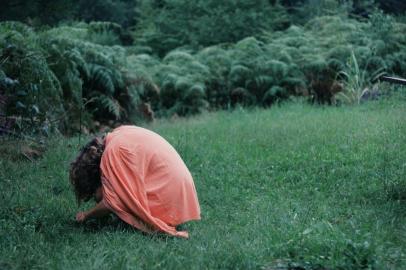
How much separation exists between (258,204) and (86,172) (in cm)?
180

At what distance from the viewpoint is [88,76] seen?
34.8ft

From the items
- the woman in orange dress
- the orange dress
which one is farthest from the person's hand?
the orange dress

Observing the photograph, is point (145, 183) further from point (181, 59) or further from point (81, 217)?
point (181, 59)

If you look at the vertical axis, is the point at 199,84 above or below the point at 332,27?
below

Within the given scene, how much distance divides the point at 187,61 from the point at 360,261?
10.3 meters

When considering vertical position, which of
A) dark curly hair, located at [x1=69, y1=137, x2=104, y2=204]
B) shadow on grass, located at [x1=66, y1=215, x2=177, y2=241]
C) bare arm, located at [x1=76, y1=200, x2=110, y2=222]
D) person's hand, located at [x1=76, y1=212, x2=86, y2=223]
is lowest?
shadow on grass, located at [x1=66, y1=215, x2=177, y2=241]

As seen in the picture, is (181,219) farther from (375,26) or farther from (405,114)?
(375,26)

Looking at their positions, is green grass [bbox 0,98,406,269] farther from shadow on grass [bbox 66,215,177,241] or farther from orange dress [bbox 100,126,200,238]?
orange dress [bbox 100,126,200,238]

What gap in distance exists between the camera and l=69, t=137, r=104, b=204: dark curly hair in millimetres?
5254

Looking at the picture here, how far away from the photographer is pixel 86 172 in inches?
207

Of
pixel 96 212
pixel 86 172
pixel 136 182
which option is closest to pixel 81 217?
pixel 96 212

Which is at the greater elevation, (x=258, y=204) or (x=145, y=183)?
(x=145, y=183)

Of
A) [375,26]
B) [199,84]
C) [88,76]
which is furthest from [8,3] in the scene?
[375,26]

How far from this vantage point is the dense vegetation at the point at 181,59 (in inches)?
331
